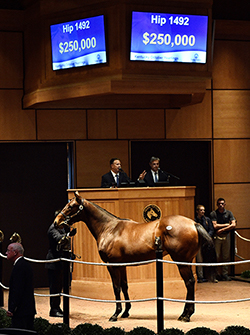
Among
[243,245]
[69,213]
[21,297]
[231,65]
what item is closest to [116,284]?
[69,213]

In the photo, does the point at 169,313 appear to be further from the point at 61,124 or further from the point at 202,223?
the point at 61,124

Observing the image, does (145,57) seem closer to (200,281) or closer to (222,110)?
(222,110)

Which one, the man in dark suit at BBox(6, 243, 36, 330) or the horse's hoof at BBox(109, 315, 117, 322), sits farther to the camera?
the horse's hoof at BBox(109, 315, 117, 322)

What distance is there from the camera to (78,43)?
408 inches

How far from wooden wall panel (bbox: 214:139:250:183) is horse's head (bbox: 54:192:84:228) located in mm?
5044

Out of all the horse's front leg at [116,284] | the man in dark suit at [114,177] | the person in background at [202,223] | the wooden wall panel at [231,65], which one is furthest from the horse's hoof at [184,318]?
the wooden wall panel at [231,65]

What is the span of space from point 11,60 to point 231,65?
4.86 m

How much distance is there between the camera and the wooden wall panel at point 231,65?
13.0 metres

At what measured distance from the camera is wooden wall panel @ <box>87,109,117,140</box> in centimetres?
1231

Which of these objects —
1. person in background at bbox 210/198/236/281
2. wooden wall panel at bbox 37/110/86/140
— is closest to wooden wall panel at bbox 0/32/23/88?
wooden wall panel at bbox 37/110/86/140

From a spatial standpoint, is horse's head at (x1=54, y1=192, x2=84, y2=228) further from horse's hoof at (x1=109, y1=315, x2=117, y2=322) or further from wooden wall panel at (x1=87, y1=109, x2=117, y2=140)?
wooden wall panel at (x1=87, y1=109, x2=117, y2=140)

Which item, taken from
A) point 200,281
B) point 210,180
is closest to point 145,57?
point 210,180

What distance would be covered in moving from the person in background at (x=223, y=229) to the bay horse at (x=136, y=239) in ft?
12.1

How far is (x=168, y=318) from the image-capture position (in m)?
8.43
